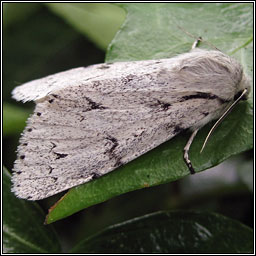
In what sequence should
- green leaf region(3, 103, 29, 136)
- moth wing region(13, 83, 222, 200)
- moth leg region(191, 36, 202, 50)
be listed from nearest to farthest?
moth wing region(13, 83, 222, 200)
moth leg region(191, 36, 202, 50)
green leaf region(3, 103, 29, 136)

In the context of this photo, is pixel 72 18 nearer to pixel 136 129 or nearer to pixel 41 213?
pixel 136 129

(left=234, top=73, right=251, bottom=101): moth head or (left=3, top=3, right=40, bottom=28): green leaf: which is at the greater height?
(left=234, top=73, right=251, bottom=101): moth head

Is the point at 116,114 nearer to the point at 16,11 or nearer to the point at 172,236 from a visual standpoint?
the point at 172,236

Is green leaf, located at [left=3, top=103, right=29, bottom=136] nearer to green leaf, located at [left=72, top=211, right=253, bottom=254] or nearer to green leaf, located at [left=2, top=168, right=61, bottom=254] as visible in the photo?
green leaf, located at [left=2, top=168, right=61, bottom=254]

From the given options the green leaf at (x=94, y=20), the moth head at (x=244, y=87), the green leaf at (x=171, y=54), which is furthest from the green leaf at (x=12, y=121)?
the moth head at (x=244, y=87)

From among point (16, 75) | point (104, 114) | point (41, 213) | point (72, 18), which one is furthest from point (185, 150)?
point (16, 75)

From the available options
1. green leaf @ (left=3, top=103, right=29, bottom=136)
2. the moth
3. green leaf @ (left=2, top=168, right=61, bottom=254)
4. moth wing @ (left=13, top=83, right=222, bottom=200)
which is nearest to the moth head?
the moth
